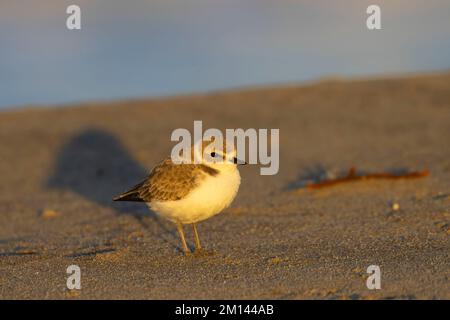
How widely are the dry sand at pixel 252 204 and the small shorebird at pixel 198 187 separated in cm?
49

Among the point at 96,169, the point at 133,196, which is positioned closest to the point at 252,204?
the point at 133,196

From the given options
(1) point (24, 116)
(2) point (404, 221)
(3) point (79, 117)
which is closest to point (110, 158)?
(3) point (79, 117)

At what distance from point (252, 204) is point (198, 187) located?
3338mm

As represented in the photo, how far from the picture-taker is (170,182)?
268 inches

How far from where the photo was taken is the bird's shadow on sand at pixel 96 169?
1233 centimetres

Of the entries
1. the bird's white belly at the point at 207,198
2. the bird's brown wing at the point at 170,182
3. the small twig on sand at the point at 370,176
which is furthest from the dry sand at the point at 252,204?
the bird's brown wing at the point at 170,182

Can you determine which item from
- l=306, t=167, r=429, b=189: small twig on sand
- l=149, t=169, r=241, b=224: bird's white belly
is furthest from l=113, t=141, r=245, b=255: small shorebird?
l=306, t=167, r=429, b=189: small twig on sand

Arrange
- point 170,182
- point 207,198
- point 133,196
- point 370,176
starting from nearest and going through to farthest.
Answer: point 207,198, point 170,182, point 133,196, point 370,176

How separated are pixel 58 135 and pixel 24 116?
10.5 feet

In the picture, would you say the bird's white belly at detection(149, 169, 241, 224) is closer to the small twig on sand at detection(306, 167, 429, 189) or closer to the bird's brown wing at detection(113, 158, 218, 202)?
the bird's brown wing at detection(113, 158, 218, 202)

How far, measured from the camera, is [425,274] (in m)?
5.64

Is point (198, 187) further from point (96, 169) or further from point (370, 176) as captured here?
point (96, 169)

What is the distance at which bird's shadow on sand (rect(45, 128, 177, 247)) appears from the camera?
12.3m

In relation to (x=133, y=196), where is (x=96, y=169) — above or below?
above
